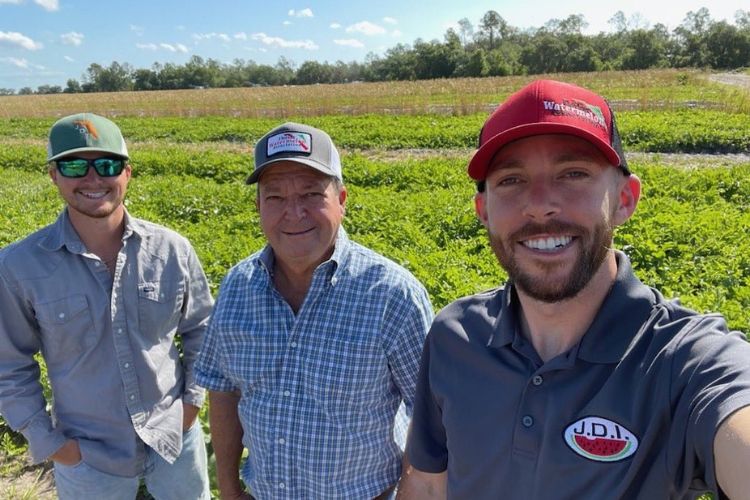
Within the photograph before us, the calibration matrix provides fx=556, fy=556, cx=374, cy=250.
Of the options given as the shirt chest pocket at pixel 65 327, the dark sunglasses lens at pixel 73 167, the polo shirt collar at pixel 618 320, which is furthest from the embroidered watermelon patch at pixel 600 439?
the dark sunglasses lens at pixel 73 167

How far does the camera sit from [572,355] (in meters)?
1.50

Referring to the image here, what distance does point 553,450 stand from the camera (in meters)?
1.45

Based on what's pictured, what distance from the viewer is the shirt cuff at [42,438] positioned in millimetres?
2699

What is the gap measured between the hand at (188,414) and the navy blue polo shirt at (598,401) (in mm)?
1914

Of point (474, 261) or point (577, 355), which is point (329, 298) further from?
point (474, 261)

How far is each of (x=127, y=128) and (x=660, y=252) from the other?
92.6 ft

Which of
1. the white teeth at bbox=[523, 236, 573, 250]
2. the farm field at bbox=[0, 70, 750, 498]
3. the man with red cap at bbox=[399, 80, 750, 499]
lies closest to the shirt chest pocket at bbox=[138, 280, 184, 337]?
the man with red cap at bbox=[399, 80, 750, 499]

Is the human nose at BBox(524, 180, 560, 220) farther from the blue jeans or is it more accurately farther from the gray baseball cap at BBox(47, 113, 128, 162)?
the blue jeans

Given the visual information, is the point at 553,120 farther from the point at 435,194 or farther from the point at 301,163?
the point at 435,194

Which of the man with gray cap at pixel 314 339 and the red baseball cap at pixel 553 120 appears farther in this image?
the man with gray cap at pixel 314 339

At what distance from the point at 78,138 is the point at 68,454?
5.23 ft

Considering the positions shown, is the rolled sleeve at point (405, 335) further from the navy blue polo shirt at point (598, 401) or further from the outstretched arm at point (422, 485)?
the navy blue polo shirt at point (598, 401)

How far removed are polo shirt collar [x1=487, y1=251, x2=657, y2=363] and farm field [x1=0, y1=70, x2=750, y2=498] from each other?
349 cm

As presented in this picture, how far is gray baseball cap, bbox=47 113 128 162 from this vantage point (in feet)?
9.28
